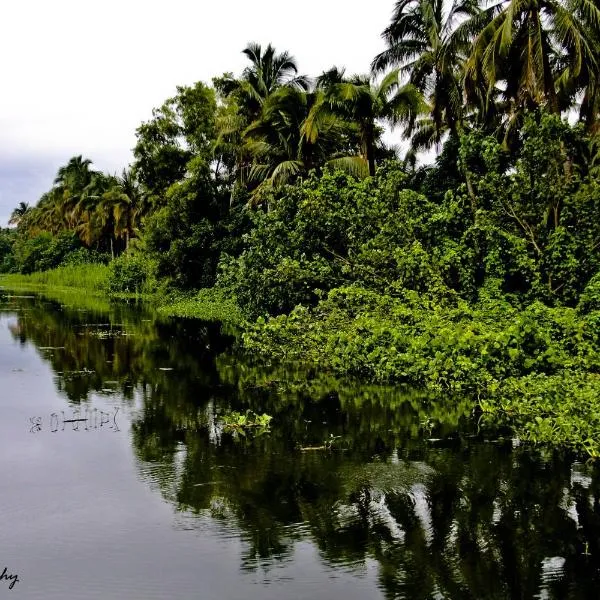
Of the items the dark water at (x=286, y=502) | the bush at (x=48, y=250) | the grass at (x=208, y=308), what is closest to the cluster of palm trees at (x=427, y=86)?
the grass at (x=208, y=308)

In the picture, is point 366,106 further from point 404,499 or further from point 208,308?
point 404,499

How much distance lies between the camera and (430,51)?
68.5 ft

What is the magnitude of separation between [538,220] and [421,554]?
1119cm

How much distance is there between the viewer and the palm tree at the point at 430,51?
65.2ft

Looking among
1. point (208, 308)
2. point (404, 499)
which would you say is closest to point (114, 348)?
point (208, 308)

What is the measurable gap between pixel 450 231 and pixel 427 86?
7.92m

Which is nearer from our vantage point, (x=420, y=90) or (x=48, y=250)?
(x=420, y=90)

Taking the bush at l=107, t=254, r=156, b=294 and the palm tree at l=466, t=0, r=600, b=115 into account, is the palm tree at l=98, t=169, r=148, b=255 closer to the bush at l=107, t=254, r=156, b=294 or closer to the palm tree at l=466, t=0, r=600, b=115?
the bush at l=107, t=254, r=156, b=294

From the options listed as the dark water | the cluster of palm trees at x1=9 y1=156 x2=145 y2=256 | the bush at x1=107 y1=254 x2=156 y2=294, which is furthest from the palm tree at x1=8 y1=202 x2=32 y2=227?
the dark water

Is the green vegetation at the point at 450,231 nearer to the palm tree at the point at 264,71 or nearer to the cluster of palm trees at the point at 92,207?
the palm tree at the point at 264,71

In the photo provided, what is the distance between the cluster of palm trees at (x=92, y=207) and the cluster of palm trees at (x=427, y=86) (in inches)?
638

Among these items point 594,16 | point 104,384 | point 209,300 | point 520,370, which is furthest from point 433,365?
point 209,300

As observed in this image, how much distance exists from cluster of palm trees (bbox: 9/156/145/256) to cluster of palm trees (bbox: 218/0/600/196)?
16.2 m

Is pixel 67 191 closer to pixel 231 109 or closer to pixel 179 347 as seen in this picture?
pixel 231 109
